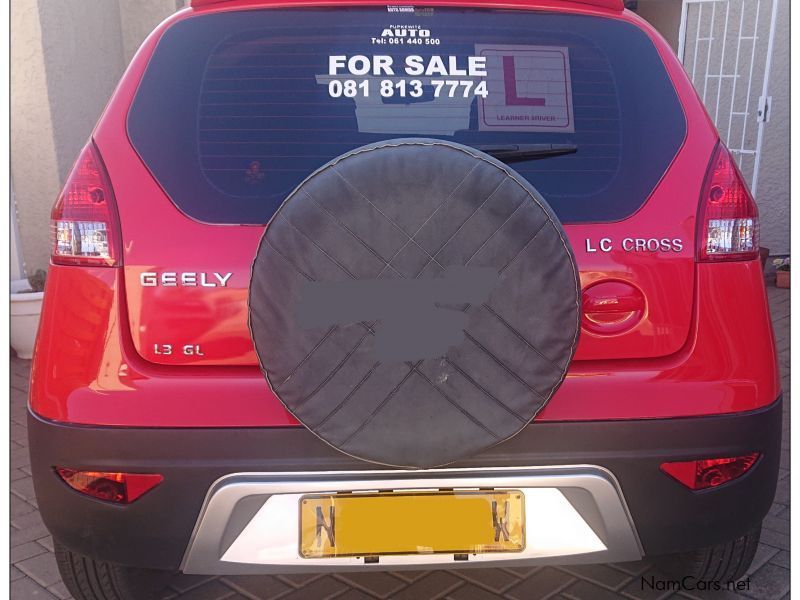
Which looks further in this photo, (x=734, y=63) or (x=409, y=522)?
(x=734, y=63)

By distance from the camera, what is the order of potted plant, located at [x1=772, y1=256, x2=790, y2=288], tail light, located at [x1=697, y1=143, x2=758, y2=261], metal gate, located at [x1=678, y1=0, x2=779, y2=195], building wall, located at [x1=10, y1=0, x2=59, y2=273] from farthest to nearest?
metal gate, located at [x1=678, y1=0, x2=779, y2=195], potted plant, located at [x1=772, y1=256, x2=790, y2=288], building wall, located at [x1=10, y1=0, x2=59, y2=273], tail light, located at [x1=697, y1=143, x2=758, y2=261]

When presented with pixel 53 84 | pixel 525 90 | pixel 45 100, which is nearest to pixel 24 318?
pixel 45 100

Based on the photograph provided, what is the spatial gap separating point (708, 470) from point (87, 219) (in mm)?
1585

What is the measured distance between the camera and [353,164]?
1.51 metres

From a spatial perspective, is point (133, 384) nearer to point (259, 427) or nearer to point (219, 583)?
point (259, 427)

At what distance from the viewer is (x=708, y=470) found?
5.74ft

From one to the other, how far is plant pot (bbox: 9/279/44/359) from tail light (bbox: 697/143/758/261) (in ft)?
13.9

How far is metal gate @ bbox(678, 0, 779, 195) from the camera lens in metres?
7.14

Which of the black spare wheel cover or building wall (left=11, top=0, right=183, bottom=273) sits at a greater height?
building wall (left=11, top=0, right=183, bottom=273)

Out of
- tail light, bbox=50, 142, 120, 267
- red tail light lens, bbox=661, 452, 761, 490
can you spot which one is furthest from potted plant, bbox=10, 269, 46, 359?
red tail light lens, bbox=661, 452, 761, 490

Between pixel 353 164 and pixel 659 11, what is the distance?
1000 cm

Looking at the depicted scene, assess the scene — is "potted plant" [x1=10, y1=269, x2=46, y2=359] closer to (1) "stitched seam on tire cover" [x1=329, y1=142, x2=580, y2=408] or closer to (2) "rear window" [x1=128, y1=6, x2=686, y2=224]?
(2) "rear window" [x1=128, y1=6, x2=686, y2=224]

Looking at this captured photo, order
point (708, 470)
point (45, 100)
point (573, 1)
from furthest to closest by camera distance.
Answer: point (45, 100) → point (573, 1) → point (708, 470)

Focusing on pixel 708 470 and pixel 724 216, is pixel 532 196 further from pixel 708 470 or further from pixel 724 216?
pixel 708 470
